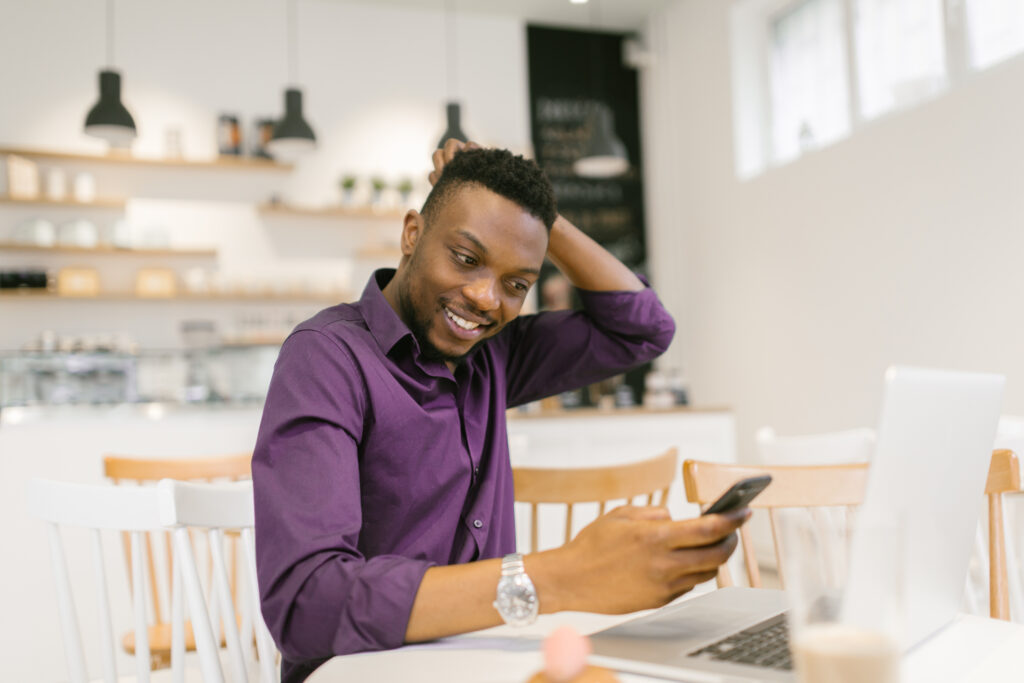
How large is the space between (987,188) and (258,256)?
4323 mm

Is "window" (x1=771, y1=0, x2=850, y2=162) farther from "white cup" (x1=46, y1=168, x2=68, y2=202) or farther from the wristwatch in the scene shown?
"white cup" (x1=46, y1=168, x2=68, y2=202)

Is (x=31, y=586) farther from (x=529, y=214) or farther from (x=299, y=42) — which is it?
(x=299, y=42)

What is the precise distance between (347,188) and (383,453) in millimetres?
4880

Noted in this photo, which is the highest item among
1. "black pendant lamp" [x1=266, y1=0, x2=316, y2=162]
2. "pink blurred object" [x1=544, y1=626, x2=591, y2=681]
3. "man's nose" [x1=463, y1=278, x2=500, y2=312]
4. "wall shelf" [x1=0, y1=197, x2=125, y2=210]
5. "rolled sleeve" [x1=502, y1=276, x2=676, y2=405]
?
"black pendant lamp" [x1=266, y1=0, x2=316, y2=162]

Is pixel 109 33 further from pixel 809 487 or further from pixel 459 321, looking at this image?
pixel 809 487

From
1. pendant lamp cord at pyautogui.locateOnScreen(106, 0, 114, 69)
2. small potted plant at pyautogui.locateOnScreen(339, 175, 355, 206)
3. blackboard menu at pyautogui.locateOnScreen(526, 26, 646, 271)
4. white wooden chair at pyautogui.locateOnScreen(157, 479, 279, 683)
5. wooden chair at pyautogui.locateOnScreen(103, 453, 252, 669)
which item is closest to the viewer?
white wooden chair at pyautogui.locateOnScreen(157, 479, 279, 683)

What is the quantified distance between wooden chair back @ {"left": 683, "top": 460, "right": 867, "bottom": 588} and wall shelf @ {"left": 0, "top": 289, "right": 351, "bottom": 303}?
4.60 m

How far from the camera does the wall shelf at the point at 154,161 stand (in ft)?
17.0

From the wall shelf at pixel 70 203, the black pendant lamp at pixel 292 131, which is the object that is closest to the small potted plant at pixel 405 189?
the black pendant lamp at pixel 292 131

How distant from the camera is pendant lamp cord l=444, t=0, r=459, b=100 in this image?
625 cm

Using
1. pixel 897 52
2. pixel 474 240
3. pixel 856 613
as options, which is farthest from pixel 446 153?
pixel 897 52

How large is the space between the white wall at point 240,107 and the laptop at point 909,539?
5.13m

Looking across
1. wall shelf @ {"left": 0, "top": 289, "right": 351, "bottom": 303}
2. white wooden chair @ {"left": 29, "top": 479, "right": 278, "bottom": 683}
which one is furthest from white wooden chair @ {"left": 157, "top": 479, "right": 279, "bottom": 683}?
wall shelf @ {"left": 0, "top": 289, "right": 351, "bottom": 303}

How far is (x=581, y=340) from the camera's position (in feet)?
5.28
